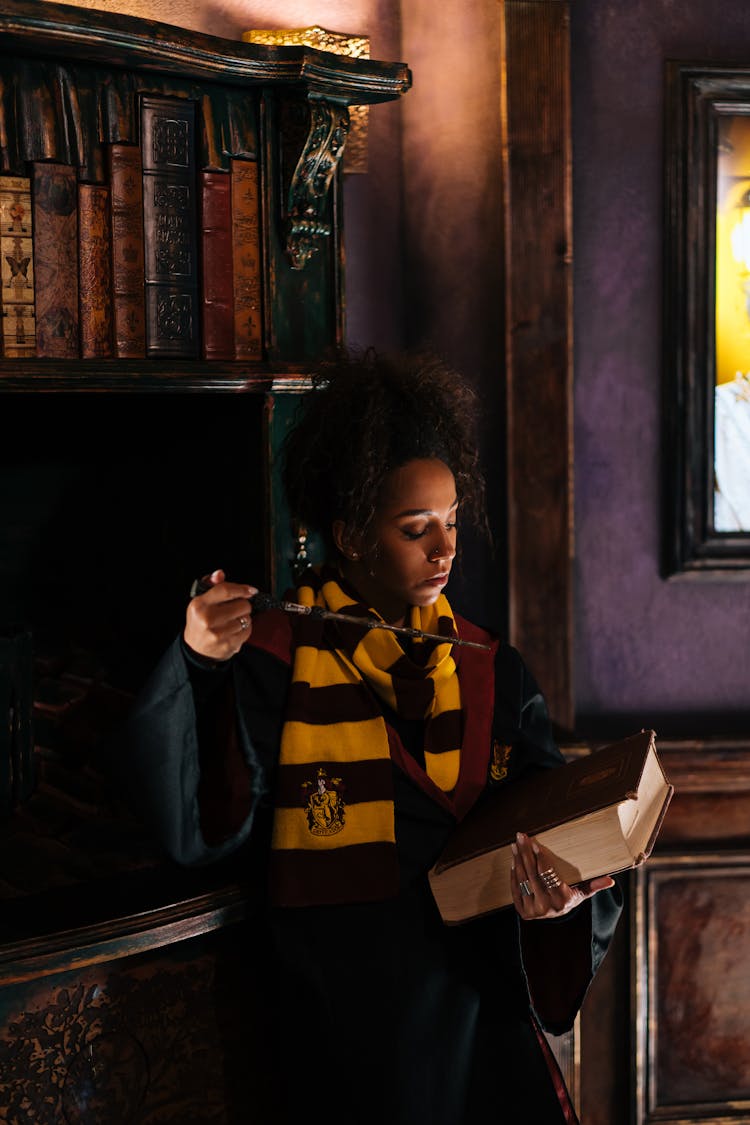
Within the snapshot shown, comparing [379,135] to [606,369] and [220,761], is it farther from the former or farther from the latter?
[220,761]

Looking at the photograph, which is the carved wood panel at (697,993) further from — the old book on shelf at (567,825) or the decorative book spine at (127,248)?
the decorative book spine at (127,248)

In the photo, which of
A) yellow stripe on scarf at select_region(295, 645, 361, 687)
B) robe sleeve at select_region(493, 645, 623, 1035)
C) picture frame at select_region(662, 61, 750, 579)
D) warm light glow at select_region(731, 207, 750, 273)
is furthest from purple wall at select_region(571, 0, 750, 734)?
yellow stripe on scarf at select_region(295, 645, 361, 687)

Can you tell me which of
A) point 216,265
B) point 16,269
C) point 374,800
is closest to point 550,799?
point 374,800

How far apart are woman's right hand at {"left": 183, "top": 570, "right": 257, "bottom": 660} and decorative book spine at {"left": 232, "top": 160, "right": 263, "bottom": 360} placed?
59 cm

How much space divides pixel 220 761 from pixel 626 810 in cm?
55

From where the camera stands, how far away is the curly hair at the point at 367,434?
5.35ft

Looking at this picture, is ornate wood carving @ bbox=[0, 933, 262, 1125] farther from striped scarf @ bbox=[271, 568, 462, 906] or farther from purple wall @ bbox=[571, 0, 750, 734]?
purple wall @ bbox=[571, 0, 750, 734]

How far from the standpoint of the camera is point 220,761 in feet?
5.24


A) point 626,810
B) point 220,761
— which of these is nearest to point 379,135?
point 220,761

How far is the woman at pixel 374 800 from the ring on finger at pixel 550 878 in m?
0.03

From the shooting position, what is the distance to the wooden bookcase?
1637 millimetres

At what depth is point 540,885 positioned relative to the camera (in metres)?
1.50

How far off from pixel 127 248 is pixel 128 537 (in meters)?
0.64

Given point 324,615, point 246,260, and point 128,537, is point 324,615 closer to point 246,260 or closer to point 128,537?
point 246,260
